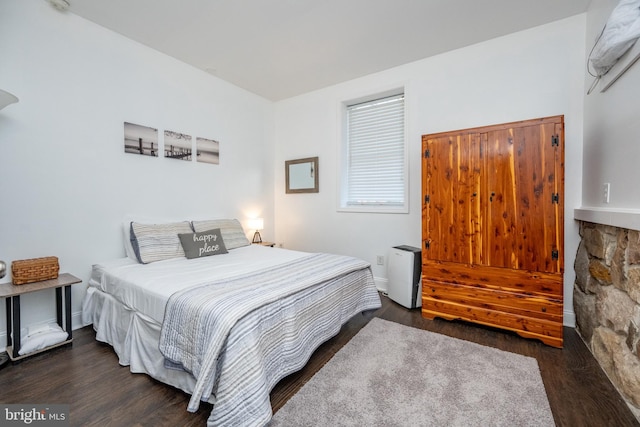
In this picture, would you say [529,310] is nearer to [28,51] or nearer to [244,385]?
[244,385]

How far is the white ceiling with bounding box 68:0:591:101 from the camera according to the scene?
7.71 ft

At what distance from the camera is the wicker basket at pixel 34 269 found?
2072 millimetres

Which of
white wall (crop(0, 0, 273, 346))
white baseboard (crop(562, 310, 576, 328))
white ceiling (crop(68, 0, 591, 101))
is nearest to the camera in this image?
white wall (crop(0, 0, 273, 346))

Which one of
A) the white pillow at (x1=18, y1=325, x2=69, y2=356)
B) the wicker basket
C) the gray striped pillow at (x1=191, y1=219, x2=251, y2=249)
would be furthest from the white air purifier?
the wicker basket

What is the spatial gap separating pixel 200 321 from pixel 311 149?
312 centimetres

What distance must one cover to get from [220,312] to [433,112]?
300 cm

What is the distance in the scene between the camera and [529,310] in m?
2.29

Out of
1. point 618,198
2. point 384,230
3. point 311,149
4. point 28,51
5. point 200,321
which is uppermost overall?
point 28,51

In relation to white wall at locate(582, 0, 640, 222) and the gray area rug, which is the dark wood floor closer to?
the gray area rug

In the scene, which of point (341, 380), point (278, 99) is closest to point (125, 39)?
point (278, 99)

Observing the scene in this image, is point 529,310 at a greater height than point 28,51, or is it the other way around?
point 28,51

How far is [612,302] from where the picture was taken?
181cm

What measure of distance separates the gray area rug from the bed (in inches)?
8.6

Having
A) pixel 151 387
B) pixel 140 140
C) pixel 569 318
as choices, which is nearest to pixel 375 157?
pixel 569 318
